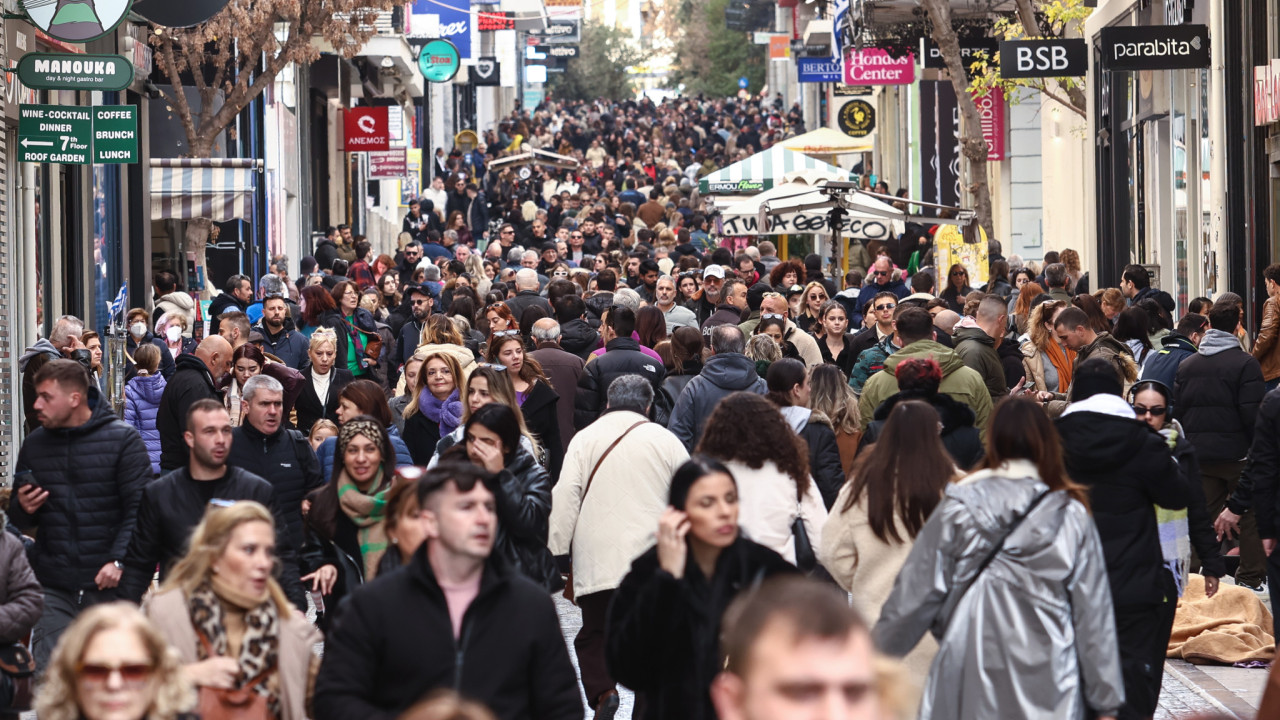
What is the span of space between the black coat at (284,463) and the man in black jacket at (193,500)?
842 millimetres

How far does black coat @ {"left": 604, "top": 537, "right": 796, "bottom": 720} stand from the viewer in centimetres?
496

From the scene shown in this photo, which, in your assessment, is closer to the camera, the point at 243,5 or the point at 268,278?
the point at 268,278

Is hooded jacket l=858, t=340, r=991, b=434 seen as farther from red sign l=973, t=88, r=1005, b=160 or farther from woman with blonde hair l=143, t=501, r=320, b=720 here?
red sign l=973, t=88, r=1005, b=160

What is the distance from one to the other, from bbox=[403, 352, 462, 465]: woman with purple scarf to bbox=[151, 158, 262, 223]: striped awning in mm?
9921

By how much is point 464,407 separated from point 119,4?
590 cm

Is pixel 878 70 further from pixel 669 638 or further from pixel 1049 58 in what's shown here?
pixel 669 638

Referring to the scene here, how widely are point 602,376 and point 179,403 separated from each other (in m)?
2.55

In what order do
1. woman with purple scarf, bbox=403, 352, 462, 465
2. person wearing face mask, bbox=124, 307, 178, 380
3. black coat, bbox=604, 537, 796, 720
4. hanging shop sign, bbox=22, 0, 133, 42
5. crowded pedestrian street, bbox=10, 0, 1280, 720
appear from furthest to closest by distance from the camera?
person wearing face mask, bbox=124, 307, 178, 380
hanging shop sign, bbox=22, 0, 133, 42
woman with purple scarf, bbox=403, 352, 462, 465
black coat, bbox=604, 537, 796, 720
crowded pedestrian street, bbox=10, 0, 1280, 720

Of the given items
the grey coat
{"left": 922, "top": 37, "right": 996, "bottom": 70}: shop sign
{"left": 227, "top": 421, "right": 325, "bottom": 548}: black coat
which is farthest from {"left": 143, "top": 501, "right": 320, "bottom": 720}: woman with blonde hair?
{"left": 922, "top": 37, "right": 996, "bottom": 70}: shop sign

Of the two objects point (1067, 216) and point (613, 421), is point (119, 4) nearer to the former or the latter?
point (613, 421)

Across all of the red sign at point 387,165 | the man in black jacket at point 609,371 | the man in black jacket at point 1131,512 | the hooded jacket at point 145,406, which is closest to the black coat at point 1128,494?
the man in black jacket at point 1131,512

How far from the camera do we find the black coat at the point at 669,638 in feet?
16.3

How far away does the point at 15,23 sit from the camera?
1548 cm

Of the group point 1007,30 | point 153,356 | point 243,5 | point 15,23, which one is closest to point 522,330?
point 153,356
